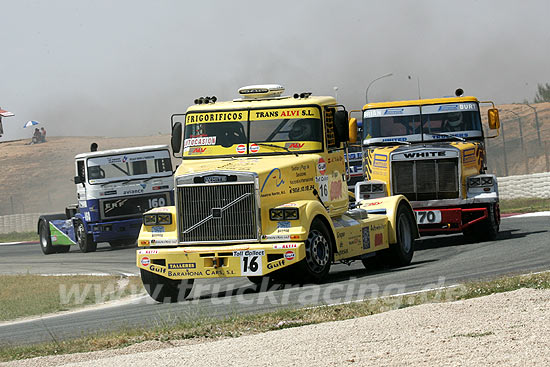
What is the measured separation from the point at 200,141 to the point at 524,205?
68.7 ft

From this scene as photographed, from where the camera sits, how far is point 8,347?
32.2 ft

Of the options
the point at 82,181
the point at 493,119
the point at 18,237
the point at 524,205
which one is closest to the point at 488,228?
the point at 493,119

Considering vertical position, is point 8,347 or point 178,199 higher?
point 178,199

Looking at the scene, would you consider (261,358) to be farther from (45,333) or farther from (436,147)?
(436,147)

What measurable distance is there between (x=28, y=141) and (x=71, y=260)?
8312cm

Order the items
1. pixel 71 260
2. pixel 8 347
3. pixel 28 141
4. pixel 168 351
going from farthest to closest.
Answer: pixel 28 141, pixel 71 260, pixel 8 347, pixel 168 351

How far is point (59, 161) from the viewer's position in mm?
91062

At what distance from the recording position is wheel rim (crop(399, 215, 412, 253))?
1579 cm

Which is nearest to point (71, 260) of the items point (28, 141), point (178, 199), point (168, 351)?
point (178, 199)

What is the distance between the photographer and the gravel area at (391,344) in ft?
23.9

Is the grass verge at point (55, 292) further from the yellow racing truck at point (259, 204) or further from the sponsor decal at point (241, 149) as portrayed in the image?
the sponsor decal at point (241, 149)

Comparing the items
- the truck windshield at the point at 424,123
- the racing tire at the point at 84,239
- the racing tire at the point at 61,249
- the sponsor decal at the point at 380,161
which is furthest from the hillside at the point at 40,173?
the sponsor decal at the point at 380,161

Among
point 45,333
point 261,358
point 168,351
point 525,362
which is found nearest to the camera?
point 525,362

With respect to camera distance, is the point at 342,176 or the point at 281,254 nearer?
the point at 281,254
